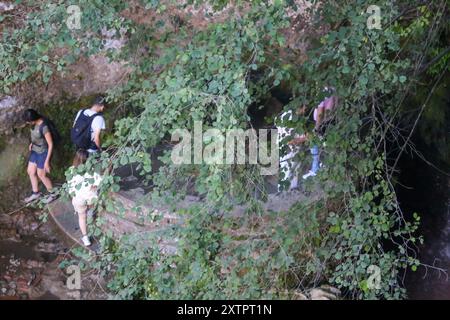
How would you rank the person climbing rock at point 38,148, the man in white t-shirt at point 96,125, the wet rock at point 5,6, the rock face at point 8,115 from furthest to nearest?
the rock face at point 8,115 → the wet rock at point 5,6 → the person climbing rock at point 38,148 → the man in white t-shirt at point 96,125

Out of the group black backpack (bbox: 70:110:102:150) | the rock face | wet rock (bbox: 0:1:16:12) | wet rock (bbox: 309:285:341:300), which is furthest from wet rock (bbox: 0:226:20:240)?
wet rock (bbox: 309:285:341:300)

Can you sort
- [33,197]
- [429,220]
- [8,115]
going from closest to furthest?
[33,197]
[429,220]
[8,115]

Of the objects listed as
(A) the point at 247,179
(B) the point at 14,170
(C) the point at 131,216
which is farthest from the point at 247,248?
(B) the point at 14,170

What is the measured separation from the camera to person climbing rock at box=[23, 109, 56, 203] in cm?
809

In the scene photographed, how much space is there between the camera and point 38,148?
8328 mm

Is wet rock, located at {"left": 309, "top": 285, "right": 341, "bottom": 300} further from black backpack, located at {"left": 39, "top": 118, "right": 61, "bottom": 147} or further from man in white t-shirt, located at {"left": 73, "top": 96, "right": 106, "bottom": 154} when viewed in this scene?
black backpack, located at {"left": 39, "top": 118, "right": 61, "bottom": 147}

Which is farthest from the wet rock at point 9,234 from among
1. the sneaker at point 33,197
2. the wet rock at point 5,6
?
the wet rock at point 5,6

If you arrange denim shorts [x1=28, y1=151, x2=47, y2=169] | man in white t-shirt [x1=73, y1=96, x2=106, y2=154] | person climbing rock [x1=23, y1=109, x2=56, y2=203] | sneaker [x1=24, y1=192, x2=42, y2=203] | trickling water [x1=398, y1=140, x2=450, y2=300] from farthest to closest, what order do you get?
sneaker [x1=24, y1=192, x2=42, y2=203] → denim shorts [x1=28, y1=151, x2=47, y2=169] → person climbing rock [x1=23, y1=109, x2=56, y2=203] → trickling water [x1=398, y1=140, x2=450, y2=300] → man in white t-shirt [x1=73, y1=96, x2=106, y2=154]

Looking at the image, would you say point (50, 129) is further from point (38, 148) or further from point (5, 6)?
point (5, 6)

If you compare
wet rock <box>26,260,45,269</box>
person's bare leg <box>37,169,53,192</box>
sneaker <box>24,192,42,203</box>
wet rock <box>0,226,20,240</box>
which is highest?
person's bare leg <box>37,169,53,192</box>

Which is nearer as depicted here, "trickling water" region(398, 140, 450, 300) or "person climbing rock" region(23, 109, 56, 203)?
"trickling water" region(398, 140, 450, 300)

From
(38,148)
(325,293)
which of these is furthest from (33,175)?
(325,293)

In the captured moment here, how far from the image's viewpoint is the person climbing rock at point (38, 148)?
8.09 metres

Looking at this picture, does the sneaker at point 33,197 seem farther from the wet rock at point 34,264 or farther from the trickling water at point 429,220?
the trickling water at point 429,220
